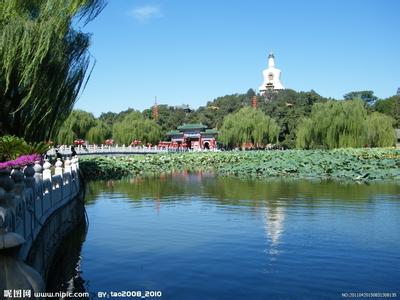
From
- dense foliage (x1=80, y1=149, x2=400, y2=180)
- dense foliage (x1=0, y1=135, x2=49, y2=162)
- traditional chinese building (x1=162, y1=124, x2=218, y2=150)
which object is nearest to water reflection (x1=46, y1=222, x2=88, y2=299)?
dense foliage (x1=0, y1=135, x2=49, y2=162)

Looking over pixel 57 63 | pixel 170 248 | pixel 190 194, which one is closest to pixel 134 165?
pixel 190 194

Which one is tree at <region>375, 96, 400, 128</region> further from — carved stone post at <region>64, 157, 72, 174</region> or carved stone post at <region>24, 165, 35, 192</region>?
carved stone post at <region>24, 165, 35, 192</region>

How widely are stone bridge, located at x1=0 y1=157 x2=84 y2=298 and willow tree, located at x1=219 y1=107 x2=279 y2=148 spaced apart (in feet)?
149

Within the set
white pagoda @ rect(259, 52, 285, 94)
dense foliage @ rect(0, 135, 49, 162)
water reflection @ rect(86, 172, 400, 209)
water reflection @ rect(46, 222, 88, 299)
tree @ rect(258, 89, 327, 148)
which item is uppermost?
white pagoda @ rect(259, 52, 285, 94)

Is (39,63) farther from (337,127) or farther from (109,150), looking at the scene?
(109,150)

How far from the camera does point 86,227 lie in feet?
43.9

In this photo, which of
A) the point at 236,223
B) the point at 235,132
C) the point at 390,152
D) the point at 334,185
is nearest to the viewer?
the point at 236,223

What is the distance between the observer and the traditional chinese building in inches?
2761

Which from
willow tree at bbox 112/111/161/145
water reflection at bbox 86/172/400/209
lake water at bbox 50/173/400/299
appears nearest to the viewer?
lake water at bbox 50/173/400/299

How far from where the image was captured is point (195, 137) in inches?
2773

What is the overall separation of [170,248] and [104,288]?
2676mm

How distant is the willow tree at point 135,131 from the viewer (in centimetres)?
6517

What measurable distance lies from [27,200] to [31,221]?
36 centimetres

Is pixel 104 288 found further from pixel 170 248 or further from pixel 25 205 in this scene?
pixel 170 248
